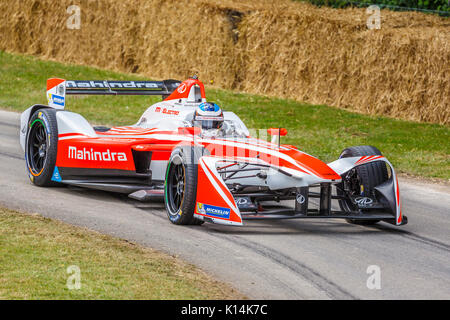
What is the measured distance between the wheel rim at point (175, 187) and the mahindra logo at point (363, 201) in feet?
6.90

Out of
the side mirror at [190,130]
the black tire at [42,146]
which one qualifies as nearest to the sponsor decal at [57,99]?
the black tire at [42,146]

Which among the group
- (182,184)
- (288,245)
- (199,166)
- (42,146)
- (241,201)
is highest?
(199,166)

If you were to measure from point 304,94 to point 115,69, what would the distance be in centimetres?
709

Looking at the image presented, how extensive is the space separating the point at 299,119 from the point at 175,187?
10776 millimetres

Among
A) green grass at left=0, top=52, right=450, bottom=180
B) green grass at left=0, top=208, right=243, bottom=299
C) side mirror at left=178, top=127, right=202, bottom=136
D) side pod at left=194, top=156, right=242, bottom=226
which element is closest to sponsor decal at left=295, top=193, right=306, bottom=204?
side pod at left=194, top=156, right=242, bottom=226

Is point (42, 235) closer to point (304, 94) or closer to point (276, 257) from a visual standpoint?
point (276, 257)

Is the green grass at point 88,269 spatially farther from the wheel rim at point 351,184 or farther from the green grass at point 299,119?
the green grass at point 299,119

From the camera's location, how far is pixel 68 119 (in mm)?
11336

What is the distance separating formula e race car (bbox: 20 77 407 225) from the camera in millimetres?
9164

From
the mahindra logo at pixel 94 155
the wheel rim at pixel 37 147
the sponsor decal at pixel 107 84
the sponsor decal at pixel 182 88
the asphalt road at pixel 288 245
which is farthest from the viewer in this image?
the sponsor decal at pixel 107 84

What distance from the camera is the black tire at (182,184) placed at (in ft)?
30.1

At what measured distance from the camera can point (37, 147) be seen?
11.8 m

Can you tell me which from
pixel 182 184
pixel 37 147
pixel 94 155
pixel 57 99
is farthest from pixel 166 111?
pixel 182 184

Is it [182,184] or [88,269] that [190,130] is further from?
[88,269]
